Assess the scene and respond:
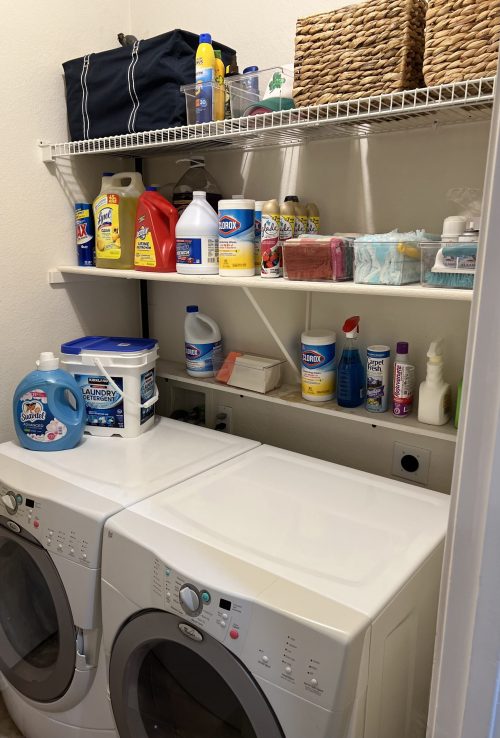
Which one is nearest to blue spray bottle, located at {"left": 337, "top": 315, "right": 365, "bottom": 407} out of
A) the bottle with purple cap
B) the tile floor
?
the bottle with purple cap

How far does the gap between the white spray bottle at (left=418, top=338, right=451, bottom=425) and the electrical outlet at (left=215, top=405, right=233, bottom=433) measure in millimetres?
779

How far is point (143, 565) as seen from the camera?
3.93 ft

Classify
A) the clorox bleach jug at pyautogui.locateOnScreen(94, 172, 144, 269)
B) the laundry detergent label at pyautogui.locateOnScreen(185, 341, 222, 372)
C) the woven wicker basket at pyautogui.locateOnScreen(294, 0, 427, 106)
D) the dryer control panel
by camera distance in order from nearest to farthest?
the woven wicker basket at pyautogui.locateOnScreen(294, 0, 427, 106)
the dryer control panel
the clorox bleach jug at pyautogui.locateOnScreen(94, 172, 144, 269)
the laundry detergent label at pyautogui.locateOnScreen(185, 341, 222, 372)

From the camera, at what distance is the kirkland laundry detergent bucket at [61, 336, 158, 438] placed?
1.74 metres

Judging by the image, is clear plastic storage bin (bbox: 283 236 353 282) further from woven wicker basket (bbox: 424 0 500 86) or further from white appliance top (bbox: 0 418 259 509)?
white appliance top (bbox: 0 418 259 509)

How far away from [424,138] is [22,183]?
4.20 feet

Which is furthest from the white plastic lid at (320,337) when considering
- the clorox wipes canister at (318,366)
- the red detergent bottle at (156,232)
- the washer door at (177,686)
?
the washer door at (177,686)

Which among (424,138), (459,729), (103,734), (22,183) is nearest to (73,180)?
(22,183)

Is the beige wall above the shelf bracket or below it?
above

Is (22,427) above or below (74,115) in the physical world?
below

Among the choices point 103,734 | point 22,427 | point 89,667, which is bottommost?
point 103,734

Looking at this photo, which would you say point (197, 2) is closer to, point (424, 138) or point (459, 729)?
point (424, 138)

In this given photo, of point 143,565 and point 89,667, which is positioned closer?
point 143,565

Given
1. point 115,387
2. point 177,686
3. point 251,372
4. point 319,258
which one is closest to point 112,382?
point 115,387
